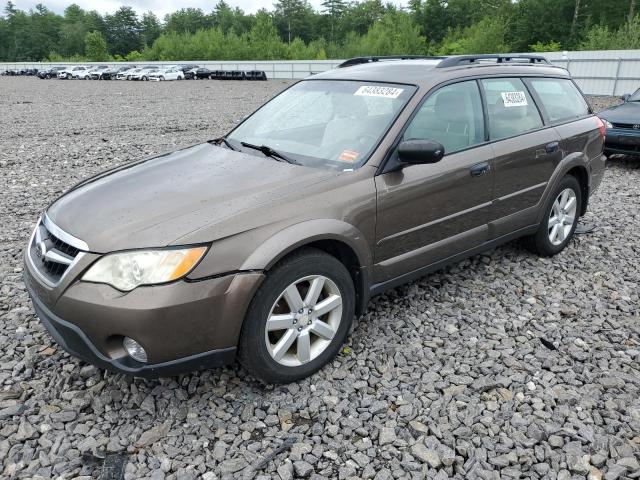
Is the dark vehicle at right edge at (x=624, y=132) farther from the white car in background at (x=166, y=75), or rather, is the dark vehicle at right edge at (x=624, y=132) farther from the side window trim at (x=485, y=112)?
the white car in background at (x=166, y=75)

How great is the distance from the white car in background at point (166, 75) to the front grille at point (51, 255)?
148ft

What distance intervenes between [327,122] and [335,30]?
10491cm

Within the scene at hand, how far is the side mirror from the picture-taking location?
3.17 metres

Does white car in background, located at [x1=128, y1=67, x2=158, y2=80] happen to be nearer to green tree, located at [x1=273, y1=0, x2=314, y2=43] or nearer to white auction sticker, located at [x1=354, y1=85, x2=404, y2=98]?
white auction sticker, located at [x1=354, y1=85, x2=404, y2=98]

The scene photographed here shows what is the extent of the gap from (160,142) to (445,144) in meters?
8.74

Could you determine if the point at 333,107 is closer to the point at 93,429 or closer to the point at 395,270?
the point at 395,270

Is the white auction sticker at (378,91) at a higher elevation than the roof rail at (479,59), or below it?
below

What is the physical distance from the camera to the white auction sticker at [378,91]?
363 cm

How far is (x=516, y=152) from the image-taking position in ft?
13.7

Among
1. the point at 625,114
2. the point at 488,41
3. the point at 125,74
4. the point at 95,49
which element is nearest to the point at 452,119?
the point at 625,114

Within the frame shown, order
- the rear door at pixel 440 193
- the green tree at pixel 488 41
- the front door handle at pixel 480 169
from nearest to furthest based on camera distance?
the rear door at pixel 440 193, the front door handle at pixel 480 169, the green tree at pixel 488 41

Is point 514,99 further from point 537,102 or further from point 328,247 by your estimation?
point 328,247

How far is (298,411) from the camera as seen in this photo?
2.91 m

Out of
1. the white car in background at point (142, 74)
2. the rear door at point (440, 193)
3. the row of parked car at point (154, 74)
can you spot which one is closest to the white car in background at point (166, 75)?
the row of parked car at point (154, 74)
